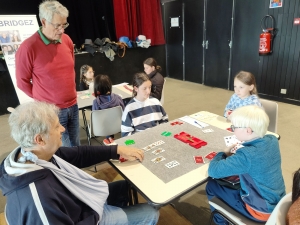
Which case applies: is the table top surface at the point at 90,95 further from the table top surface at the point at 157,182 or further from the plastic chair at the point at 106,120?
the table top surface at the point at 157,182

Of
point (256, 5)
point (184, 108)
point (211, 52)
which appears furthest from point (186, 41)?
point (184, 108)

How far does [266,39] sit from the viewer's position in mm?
4020

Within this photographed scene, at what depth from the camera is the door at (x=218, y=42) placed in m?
4.83

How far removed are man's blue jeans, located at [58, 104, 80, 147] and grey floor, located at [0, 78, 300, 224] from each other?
A: 0.80 meters

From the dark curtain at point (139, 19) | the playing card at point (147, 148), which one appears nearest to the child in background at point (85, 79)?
the playing card at point (147, 148)

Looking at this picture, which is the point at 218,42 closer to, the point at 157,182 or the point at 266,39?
the point at 266,39

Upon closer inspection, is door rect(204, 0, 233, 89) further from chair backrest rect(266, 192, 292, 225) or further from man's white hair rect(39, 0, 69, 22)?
chair backrest rect(266, 192, 292, 225)

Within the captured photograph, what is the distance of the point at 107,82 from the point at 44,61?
29.5 inches

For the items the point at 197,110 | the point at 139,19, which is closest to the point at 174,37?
the point at 139,19

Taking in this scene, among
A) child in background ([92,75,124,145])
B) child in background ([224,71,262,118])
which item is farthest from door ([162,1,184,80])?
child in background ([224,71,262,118])

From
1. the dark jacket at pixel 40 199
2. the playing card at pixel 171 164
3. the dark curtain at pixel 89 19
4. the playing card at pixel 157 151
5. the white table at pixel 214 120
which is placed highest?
the dark curtain at pixel 89 19

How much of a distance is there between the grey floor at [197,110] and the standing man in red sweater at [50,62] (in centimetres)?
109

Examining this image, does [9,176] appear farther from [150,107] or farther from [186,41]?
[186,41]

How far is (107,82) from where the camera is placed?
7.90ft
